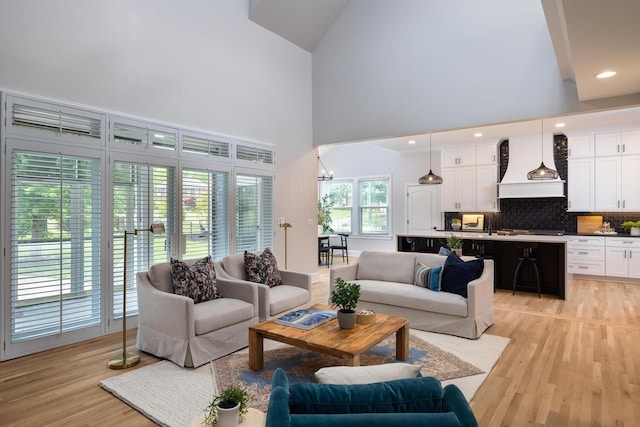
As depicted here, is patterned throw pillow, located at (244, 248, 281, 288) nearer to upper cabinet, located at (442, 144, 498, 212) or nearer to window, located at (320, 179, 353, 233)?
upper cabinet, located at (442, 144, 498, 212)

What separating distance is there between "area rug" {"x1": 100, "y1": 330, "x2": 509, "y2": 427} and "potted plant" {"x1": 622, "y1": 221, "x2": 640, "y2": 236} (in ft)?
17.2

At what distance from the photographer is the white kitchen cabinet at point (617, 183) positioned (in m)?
7.12

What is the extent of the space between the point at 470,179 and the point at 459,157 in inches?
23.3

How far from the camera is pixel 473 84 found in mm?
5684

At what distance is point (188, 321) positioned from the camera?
3248 millimetres

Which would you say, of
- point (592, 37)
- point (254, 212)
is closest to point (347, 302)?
point (592, 37)

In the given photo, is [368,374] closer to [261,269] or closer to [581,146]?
[261,269]

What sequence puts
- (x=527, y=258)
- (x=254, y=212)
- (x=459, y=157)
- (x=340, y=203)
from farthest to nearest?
(x=340, y=203) < (x=459, y=157) < (x=254, y=212) < (x=527, y=258)

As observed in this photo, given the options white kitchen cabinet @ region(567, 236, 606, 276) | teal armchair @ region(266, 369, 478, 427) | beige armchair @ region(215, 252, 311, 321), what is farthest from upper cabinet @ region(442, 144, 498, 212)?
teal armchair @ region(266, 369, 478, 427)

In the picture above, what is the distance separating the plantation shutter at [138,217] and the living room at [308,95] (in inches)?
18.2

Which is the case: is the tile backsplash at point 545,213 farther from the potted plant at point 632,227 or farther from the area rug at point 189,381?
the area rug at point 189,381

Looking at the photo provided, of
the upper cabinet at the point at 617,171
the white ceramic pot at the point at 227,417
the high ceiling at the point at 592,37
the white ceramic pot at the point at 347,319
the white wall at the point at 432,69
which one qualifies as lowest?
the white ceramic pot at the point at 347,319

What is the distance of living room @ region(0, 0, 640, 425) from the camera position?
3.11 m

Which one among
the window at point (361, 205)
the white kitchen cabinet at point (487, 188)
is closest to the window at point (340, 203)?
the window at point (361, 205)
